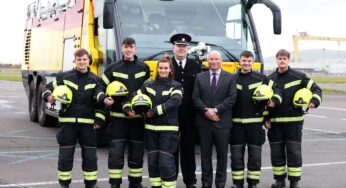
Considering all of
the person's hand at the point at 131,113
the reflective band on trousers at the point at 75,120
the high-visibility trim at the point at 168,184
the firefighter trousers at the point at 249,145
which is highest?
the person's hand at the point at 131,113

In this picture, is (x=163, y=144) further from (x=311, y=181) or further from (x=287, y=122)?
(x=311, y=181)

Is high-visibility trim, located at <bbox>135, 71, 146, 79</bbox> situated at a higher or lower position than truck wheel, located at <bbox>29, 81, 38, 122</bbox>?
higher

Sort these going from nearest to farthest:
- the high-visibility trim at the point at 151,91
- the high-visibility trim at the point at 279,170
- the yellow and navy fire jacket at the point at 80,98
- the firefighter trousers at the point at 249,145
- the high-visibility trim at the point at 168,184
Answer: the high-visibility trim at the point at 168,184
the high-visibility trim at the point at 151,91
the yellow and navy fire jacket at the point at 80,98
the firefighter trousers at the point at 249,145
the high-visibility trim at the point at 279,170

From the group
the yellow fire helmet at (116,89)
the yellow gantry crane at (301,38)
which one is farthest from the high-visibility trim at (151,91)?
the yellow gantry crane at (301,38)

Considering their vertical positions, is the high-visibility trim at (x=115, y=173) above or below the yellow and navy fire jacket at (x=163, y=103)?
below

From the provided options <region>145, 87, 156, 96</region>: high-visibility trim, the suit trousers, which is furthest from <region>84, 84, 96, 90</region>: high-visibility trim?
the suit trousers

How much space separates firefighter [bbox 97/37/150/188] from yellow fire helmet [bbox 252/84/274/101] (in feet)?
4.64

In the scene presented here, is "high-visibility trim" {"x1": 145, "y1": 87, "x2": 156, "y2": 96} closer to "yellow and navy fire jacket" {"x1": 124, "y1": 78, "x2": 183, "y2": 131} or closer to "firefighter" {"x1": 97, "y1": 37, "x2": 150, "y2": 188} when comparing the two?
"yellow and navy fire jacket" {"x1": 124, "y1": 78, "x2": 183, "y2": 131}

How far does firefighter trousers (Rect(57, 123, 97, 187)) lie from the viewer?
6508 millimetres

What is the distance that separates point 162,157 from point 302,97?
79.6 inches

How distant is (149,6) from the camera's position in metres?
9.34

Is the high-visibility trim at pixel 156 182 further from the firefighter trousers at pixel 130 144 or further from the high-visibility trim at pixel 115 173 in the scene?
the high-visibility trim at pixel 115 173

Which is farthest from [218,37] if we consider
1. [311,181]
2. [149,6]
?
[311,181]

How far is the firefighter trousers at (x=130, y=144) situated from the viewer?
667 cm
